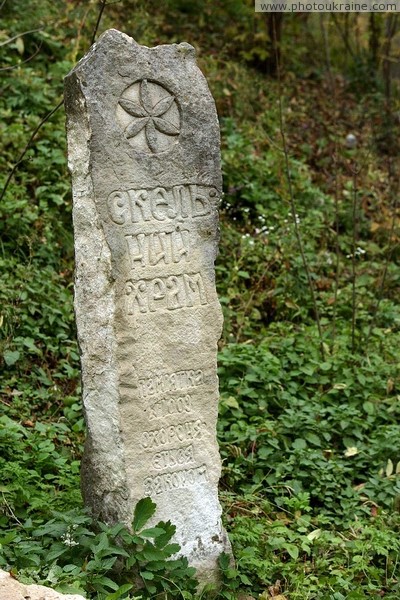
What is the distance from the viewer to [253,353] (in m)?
A: 5.94

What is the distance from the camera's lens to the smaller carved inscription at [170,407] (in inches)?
161

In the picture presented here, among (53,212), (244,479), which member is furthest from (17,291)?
(244,479)

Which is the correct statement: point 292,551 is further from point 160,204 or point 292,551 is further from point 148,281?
point 160,204

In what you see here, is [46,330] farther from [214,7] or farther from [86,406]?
[214,7]

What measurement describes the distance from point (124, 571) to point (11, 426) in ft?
4.01

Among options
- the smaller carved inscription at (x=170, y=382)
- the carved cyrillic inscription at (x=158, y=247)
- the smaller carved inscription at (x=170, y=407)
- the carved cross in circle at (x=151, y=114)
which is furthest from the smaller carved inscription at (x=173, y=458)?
the carved cross in circle at (x=151, y=114)

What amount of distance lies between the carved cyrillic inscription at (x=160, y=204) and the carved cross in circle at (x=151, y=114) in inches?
7.5

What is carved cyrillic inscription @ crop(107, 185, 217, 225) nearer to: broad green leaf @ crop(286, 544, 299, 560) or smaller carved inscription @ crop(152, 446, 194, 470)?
smaller carved inscription @ crop(152, 446, 194, 470)

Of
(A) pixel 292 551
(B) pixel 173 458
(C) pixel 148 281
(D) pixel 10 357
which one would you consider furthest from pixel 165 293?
(D) pixel 10 357

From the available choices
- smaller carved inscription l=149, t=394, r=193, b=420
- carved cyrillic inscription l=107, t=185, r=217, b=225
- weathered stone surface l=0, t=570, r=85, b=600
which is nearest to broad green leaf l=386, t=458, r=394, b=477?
smaller carved inscription l=149, t=394, r=193, b=420

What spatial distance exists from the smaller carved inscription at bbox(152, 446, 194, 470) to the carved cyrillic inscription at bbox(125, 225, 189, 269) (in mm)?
821

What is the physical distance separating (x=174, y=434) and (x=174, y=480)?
0.20m

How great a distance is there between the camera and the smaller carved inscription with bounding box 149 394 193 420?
409 centimetres

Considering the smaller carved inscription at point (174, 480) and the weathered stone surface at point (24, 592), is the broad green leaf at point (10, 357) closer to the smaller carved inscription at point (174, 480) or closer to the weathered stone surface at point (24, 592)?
the smaller carved inscription at point (174, 480)
